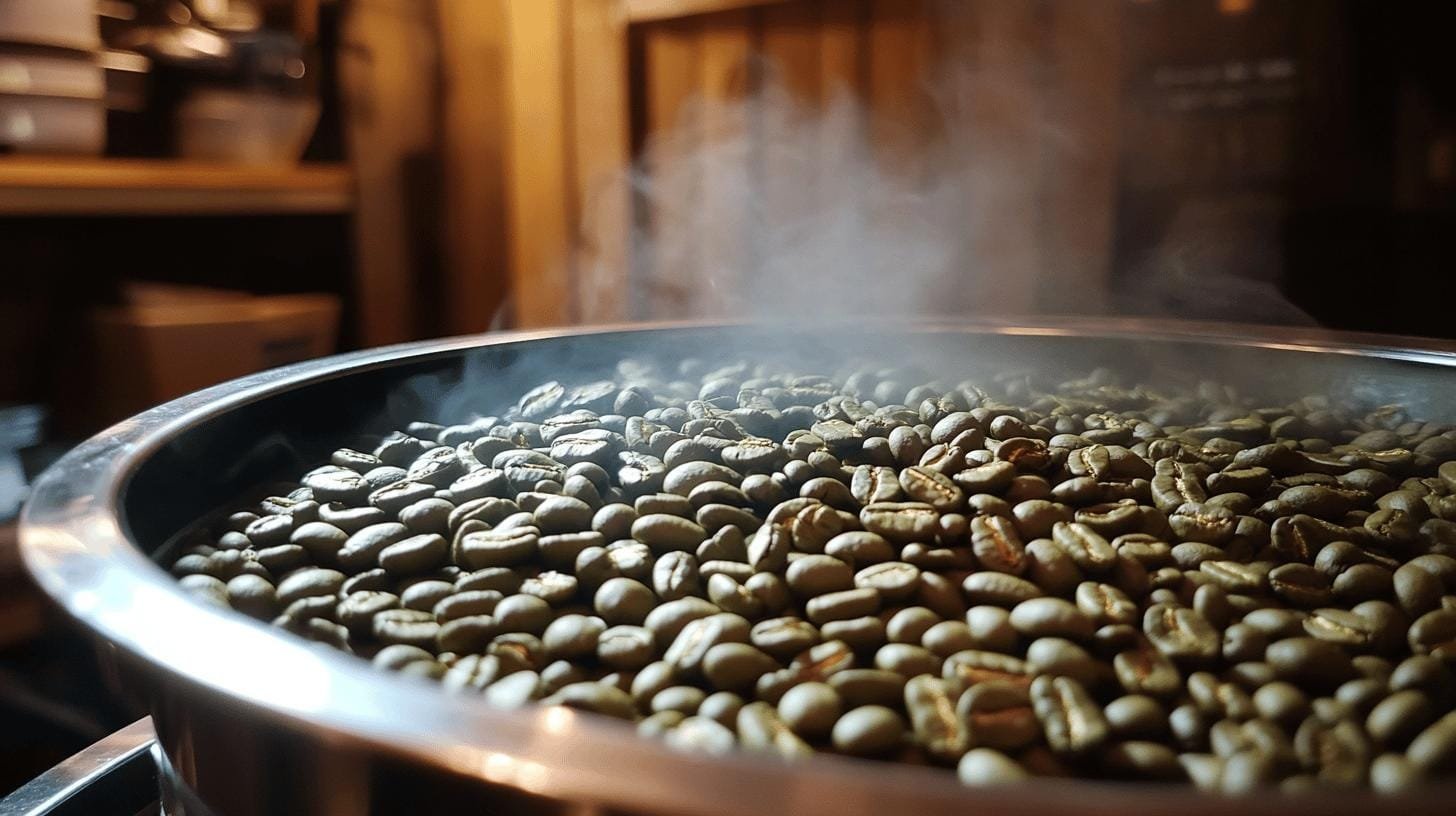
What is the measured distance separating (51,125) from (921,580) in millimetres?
2031

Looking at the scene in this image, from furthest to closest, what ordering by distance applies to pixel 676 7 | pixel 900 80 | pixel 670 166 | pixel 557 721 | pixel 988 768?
1. pixel 670 166
2. pixel 676 7
3. pixel 900 80
4. pixel 988 768
5. pixel 557 721

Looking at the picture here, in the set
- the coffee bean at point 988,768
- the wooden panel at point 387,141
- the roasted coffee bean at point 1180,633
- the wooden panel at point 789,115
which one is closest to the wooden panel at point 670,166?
the wooden panel at point 789,115

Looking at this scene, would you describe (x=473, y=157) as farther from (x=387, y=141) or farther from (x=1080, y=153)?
(x=1080, y=153)

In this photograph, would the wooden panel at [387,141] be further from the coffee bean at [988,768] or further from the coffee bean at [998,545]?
the coffee bean at [988,768]

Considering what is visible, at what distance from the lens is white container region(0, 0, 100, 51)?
177 cm

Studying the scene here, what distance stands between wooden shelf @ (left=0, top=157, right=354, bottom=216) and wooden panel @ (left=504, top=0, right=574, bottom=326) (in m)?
0.49

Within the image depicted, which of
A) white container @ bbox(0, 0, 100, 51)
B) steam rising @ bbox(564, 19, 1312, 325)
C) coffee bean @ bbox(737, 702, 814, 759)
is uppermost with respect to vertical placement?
white container @ bbox(0, 0, 100, 51)

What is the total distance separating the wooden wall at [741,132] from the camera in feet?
6.21

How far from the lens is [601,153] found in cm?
255

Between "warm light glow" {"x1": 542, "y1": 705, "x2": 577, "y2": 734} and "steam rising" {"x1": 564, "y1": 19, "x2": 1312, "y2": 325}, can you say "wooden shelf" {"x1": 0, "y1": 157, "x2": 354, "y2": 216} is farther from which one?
"warm light glow" {"x1": 542, "y1": 705, "x2": 577, "y2": 734}

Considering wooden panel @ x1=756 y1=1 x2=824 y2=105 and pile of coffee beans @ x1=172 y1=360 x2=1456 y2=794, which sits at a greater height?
wooden panel @ x1=756 y1=1 x2=824 y2=105

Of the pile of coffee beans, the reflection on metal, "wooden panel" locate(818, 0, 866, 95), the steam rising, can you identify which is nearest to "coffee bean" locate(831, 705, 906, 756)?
the pile of coffee beans

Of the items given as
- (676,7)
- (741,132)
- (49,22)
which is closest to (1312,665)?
(741,132)

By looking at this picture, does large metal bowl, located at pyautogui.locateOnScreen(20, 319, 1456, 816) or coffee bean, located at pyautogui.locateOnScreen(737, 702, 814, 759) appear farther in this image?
coffee bean, located at pyautogui.locateOnScreen(737, 702, 814, 759)
